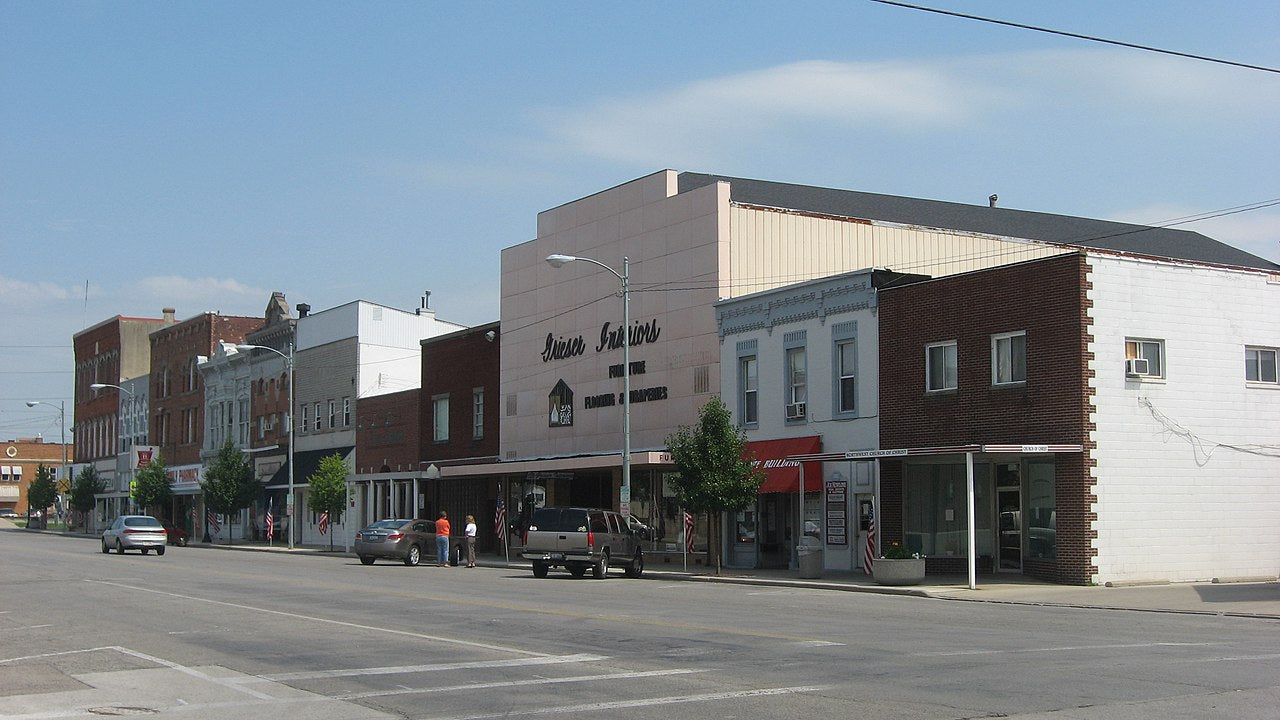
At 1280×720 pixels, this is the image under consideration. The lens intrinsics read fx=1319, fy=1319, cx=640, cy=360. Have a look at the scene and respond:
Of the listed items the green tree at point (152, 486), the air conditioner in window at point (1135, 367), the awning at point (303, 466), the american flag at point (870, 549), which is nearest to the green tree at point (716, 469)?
the american flag at point (870, 549)

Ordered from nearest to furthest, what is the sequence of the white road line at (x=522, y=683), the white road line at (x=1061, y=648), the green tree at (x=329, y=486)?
the white road line at (x=522, y=683), the white road line at (x=1061, y=648), the green tree at (x=329, y=486)

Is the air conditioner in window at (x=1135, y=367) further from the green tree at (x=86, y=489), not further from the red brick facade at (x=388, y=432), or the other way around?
the green tree at (x=86, y=489)

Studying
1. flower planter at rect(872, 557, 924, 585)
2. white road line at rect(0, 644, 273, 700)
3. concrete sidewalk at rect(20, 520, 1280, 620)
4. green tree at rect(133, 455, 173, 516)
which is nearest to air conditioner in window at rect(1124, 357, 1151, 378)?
concrete sidewalk at rect(20, 520, 1280, 620)

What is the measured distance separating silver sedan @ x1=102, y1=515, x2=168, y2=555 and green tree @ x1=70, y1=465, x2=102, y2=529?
4522 cm

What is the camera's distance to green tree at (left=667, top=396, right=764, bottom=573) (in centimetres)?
3384

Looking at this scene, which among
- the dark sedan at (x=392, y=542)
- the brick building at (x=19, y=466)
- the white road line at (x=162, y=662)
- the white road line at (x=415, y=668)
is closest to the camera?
the white road line at (x=162, y=662)

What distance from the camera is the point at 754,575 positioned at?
33594 mm

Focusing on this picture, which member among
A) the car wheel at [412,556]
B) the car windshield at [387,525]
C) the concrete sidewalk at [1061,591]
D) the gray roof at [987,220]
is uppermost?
the gray roof at [987,220]

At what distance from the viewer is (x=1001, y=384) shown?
29.6 m

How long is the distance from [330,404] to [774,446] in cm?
3358

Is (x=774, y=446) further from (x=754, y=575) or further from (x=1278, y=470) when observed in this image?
(x=1278, y=470)

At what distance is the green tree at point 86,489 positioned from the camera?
94125 mm

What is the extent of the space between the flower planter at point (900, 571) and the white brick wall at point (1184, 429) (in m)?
3.72

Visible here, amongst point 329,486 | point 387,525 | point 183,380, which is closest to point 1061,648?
point 387,525
